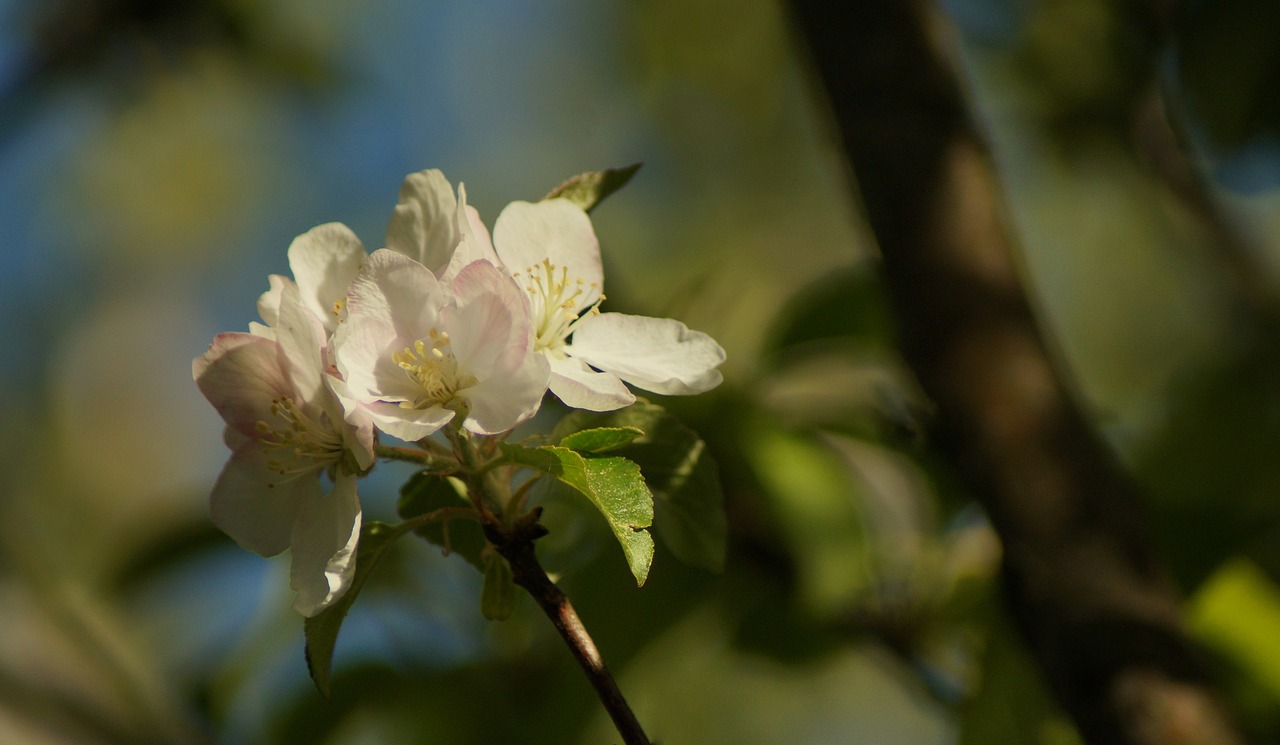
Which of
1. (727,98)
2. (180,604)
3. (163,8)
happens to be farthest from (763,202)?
(180,604)

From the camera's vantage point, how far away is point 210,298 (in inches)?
162

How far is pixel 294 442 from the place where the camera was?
1.93 ft

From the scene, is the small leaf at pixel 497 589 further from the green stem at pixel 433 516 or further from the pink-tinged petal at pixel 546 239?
the pink-tinged petal at pixel 546 239

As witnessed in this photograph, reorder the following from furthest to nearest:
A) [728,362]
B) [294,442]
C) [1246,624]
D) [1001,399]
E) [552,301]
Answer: [728,362], [1246,624], [1001,399], [552,301], [294,442]

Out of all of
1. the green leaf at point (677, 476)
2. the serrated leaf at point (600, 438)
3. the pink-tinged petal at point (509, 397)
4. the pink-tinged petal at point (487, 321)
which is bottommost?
the green leaf at point (677, 476)

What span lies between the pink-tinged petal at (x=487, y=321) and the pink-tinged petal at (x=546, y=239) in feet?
0.28

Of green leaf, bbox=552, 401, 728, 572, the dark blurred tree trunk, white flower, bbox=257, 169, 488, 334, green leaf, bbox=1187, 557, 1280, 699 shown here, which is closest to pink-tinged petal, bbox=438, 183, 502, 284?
white flower, bbox=257, 169, 488, 334

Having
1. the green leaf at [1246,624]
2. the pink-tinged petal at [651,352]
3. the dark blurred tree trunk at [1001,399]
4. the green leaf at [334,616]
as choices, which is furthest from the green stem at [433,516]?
the green leaf at [1246,624]

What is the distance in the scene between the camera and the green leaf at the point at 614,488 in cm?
49

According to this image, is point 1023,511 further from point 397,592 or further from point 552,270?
point 397,592

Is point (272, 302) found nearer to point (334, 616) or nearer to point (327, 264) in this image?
point (327, 264)

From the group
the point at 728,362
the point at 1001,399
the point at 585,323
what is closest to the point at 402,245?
the point at 585,323

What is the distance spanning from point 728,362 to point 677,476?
831mm

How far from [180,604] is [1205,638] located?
158 cm
